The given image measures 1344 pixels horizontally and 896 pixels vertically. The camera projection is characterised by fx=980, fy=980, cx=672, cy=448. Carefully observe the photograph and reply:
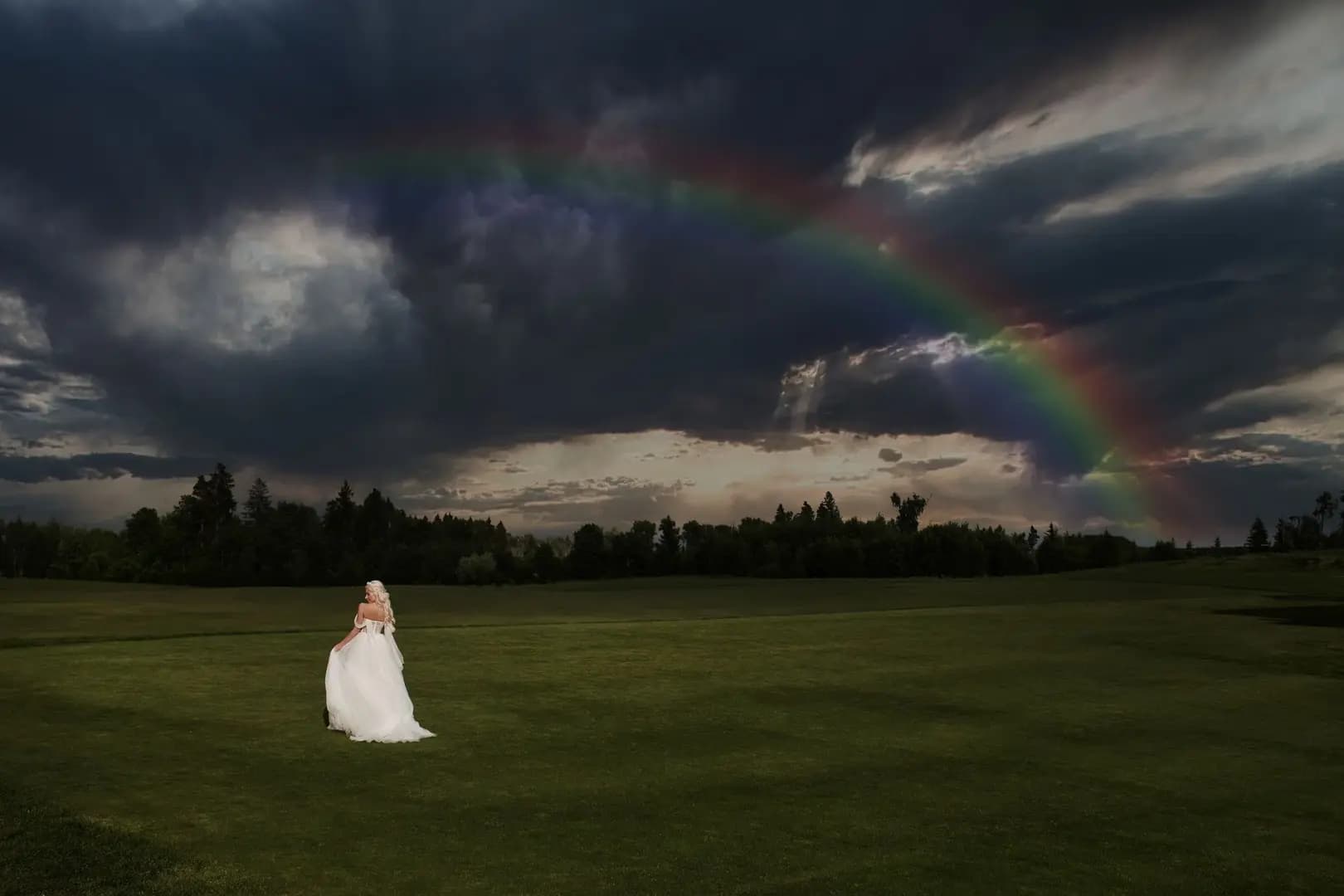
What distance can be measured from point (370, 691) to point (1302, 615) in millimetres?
50047

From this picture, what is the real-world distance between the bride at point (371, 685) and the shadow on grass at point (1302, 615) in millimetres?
42641

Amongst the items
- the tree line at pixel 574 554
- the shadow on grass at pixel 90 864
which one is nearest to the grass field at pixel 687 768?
the shadow on grass at pixel 90 864

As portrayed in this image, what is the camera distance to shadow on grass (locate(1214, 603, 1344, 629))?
46375 mm

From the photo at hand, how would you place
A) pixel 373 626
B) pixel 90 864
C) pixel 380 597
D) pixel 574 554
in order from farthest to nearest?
pixel 574 554, pixel 380 597, pixel 373 626, pixel 90 864

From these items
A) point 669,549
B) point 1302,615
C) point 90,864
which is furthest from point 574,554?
point 90,864

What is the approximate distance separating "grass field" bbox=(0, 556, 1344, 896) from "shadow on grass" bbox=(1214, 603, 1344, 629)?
31.0ft

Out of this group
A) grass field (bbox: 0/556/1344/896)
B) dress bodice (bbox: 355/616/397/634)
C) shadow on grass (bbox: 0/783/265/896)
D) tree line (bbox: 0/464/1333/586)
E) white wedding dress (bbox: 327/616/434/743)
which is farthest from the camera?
tree line (bbox: 0/464/1333/586)

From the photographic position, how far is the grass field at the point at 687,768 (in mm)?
12070

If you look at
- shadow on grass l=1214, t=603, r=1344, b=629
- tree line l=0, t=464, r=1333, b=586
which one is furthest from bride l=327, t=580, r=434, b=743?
tree line l=0, t=464, r=1333, b=586

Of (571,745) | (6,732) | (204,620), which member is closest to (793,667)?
(571,745)

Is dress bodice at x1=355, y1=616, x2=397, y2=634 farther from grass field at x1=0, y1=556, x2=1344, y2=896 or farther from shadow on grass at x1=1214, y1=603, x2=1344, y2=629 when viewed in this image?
shadow on grass at x1=1214, y1=603, x2=1344, y2=629

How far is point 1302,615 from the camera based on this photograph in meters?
50.8

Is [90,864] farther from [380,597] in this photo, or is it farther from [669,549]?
[669,549]

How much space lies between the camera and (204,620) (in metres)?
48.6
